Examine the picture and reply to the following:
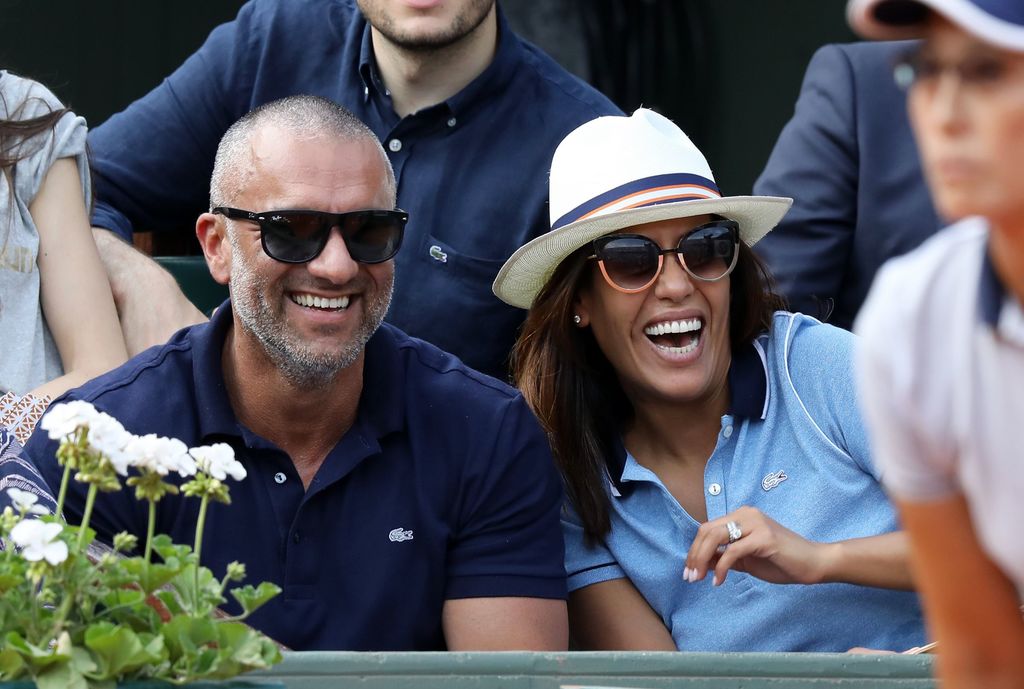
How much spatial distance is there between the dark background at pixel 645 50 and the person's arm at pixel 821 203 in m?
1.37

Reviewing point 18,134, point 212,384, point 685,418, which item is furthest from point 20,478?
point 685,418

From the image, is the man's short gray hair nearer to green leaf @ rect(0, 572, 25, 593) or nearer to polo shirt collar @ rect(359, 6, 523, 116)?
polo shirt collar @ rect(359, 6, 523, 116)

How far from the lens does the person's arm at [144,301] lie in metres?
2.88

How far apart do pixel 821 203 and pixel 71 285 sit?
1358 millimetres

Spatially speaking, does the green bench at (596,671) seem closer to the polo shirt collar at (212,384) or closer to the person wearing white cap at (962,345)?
the person wearing white cap at (962,345)

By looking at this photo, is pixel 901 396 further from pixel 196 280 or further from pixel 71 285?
pixel 196 280

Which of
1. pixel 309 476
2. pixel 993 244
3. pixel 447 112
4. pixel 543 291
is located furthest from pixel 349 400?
pixel 993 244

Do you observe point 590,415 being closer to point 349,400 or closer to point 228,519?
point 349,400

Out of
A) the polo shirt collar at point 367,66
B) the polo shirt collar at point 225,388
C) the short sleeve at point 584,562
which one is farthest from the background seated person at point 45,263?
the short sleeve at point 584,562

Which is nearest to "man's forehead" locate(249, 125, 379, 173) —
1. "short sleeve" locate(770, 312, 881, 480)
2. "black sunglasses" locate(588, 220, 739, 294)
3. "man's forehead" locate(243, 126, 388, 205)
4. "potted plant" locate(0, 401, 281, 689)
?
"man's forehead" locate(243, 126, 388, 205)

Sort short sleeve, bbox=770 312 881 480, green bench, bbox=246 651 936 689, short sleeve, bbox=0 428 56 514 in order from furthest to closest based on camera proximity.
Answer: short sleeve, bbox=770 312 881 480 < short sleeve, bbox=0 428 56 514 < green bench, bbox=246 651 936 689

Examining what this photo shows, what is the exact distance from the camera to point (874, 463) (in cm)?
243

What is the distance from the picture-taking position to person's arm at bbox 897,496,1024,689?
3.39ft

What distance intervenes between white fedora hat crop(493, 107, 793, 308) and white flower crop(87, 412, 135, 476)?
3.99ft
